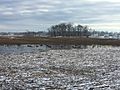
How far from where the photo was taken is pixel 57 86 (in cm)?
1641

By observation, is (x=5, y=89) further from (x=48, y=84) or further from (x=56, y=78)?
(x=56, y=78)

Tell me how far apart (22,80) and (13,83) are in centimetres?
132

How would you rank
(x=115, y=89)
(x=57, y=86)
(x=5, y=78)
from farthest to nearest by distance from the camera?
(x=5, y=78) → (x=57, y=86) → (x=115, y=89)

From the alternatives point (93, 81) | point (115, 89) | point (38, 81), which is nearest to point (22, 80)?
point (38, 81)

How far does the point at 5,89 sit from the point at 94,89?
4815 millimetres

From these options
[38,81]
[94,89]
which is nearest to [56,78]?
[38,81]

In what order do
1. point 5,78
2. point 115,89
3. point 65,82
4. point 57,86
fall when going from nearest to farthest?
point 115,89
point 57,86
point 65,82
point 5,78

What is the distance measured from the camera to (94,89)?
15.4 metres

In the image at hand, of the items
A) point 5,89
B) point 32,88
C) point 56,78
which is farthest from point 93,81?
point 5,89

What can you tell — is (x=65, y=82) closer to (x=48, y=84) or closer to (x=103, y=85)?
(x=48, y=84)

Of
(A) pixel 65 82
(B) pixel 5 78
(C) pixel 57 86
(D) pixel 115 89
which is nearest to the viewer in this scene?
(D) pixel 115 89

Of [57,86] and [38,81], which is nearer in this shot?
[57,86]

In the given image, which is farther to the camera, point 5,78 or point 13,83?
point 5,78

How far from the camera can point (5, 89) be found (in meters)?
15.4
